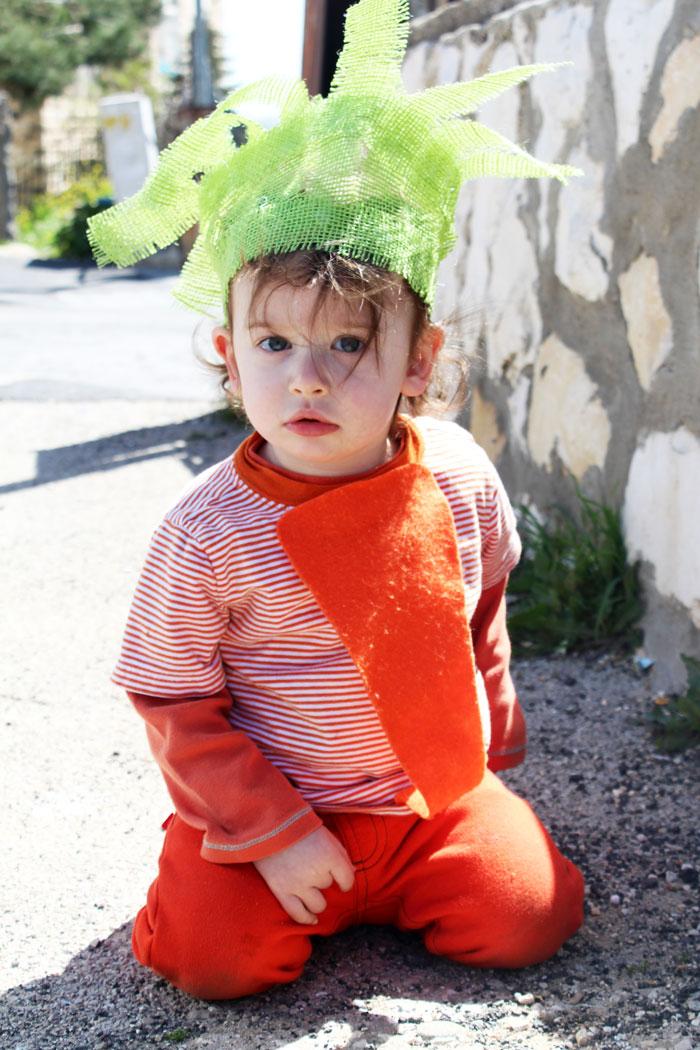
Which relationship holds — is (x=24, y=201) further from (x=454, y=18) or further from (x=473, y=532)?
(x=473, y=532)

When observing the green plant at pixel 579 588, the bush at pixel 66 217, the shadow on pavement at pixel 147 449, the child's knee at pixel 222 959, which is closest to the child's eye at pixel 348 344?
the child's knee at pixel 222 959

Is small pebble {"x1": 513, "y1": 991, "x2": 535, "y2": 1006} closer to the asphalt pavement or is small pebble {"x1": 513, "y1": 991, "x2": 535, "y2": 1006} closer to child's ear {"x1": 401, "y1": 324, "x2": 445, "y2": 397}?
the asphalt pavement

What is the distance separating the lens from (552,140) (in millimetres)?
2826

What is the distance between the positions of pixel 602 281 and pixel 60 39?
1026 inches

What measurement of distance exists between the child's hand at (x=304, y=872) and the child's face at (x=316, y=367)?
0.57 m

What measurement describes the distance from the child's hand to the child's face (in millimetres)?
566

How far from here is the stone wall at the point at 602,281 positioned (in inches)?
89.6

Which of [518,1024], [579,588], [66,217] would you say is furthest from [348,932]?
Result: [66,217]

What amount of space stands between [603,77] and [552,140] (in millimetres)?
274

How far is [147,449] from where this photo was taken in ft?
14.4

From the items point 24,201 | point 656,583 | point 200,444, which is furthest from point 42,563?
point 24,201

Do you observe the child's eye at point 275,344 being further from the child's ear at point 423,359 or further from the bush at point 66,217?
the bush at point 66,217

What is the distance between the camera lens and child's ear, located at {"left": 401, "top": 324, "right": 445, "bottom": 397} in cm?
162


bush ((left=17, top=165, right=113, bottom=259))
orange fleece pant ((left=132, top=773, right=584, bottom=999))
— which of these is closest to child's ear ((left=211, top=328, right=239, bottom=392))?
orange fleece pant ((left=132, top=773, right=584, bottom=999))
